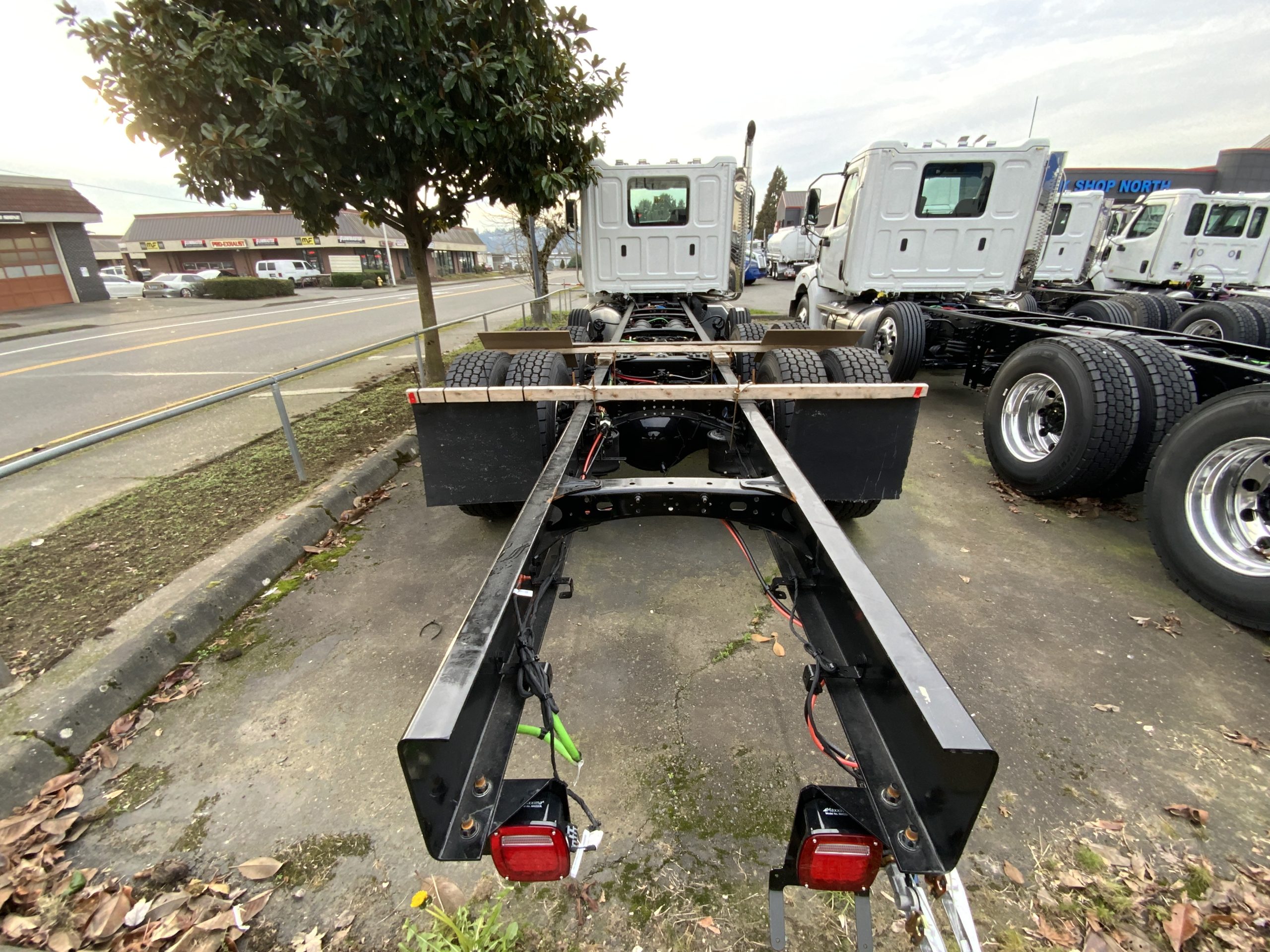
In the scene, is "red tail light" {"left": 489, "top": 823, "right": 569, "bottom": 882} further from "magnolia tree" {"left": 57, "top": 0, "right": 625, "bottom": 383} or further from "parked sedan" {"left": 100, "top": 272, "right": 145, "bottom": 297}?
"parked sedan" {"left": 100, "top": 272, "right": 145, "bottom": 297}

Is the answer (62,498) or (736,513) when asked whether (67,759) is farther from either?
(62,498)

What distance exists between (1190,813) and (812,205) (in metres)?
8.00

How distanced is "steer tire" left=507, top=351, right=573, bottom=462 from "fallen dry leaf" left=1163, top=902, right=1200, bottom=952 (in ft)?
9.71

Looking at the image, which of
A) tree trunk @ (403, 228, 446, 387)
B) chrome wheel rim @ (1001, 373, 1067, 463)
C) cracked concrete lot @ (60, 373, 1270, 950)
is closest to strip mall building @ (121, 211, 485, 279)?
tree trunk @ (403, 228, 446, 387)

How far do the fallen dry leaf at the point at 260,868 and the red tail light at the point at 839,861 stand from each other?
67.3 inches

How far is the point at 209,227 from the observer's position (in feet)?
164

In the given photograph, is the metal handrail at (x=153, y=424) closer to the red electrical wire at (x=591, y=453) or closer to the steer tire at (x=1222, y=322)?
the red electrical wire at (x=591, y=453)

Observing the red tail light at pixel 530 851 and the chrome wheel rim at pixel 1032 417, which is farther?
the chrome wheel rim at pixel 1032 417

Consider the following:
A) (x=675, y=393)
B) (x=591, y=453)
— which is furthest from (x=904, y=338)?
(x=591, y=453)

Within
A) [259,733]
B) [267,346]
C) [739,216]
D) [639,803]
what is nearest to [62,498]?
[259,733]

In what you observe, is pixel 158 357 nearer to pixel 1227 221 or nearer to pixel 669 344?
pixel 669 344

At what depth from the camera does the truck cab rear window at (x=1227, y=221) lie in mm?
13102

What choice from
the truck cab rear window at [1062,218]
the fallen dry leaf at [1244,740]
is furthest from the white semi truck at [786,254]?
the fallen dry leaf at [1244,740]

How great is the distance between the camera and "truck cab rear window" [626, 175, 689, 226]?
23.5 feet
